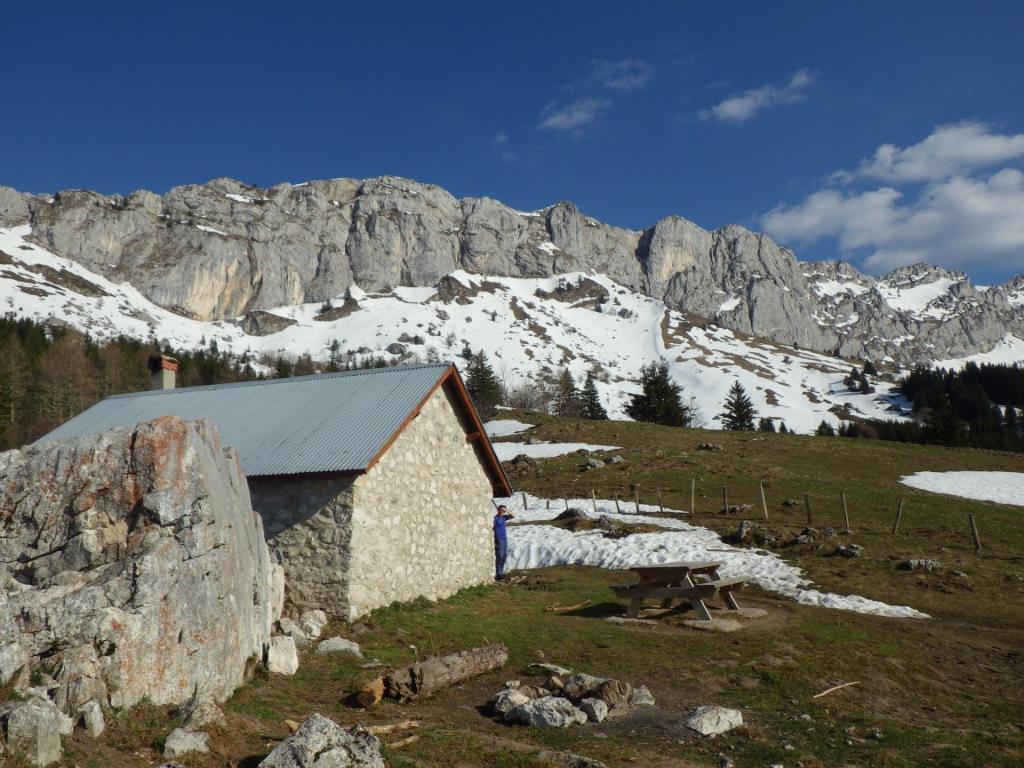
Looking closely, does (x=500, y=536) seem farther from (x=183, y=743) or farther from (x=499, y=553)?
(x=183, y=743)

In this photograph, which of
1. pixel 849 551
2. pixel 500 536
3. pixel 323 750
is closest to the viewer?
pixel 323 750

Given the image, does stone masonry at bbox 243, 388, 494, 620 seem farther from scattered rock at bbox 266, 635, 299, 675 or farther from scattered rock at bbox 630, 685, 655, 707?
scattered rock at bbox 630, 685, 655, 707

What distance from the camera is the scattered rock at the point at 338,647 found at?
45.0 feet

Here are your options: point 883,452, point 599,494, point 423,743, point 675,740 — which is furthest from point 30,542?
point 883,452

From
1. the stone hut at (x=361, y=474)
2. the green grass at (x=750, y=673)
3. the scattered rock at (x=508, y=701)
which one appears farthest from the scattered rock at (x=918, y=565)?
the scattered rock at (x=508, y=701)

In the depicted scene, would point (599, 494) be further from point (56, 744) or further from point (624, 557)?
point (56, 744)

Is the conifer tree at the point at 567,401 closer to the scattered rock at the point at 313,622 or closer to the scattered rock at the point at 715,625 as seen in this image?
the scattered rock at the point at 715,625

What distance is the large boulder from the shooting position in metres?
8.45

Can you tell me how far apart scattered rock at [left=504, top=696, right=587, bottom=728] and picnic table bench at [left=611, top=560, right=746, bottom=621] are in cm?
769

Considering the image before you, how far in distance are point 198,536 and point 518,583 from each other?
1508cm

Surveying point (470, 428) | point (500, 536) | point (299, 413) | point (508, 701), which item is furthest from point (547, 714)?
point (500, 536)

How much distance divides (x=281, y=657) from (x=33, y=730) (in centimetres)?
530

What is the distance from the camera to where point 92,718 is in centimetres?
775

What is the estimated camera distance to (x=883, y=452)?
2256 inches
